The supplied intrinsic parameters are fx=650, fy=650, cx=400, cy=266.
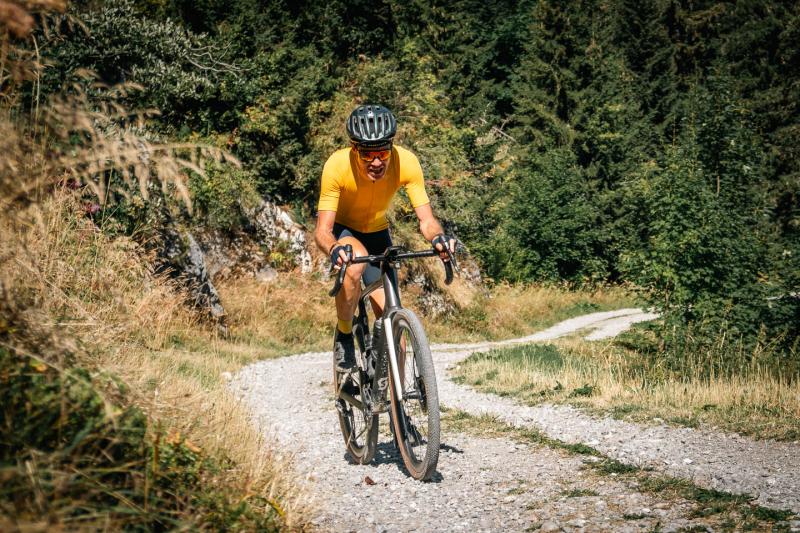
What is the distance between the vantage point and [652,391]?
302 inches

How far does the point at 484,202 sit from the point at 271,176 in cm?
1483

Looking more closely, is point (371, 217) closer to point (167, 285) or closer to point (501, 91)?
point (167, 285)

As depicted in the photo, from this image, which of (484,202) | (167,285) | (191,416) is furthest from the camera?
(484,202)

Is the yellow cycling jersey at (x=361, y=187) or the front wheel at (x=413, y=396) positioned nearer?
the front wheel at (x=413, y=396)

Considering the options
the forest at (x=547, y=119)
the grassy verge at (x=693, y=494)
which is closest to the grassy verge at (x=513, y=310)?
the forest at (x=547, y=119)

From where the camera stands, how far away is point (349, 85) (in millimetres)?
20062

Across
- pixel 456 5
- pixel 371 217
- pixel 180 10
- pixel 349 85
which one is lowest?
pixel 371 217

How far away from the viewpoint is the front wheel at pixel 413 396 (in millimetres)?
4246

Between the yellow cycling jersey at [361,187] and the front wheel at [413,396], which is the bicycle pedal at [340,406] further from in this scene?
the yellow cycling jersey at [361,187]

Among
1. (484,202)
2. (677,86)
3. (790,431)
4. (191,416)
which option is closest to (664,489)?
(790,431)

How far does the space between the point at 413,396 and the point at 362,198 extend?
166 centimetres

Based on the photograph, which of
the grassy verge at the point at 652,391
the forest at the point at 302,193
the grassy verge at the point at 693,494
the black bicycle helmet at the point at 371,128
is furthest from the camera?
the grassy verge at the point at 652,391

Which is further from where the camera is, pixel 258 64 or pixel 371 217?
pixel 258 64

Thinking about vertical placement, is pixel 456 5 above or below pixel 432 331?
above
